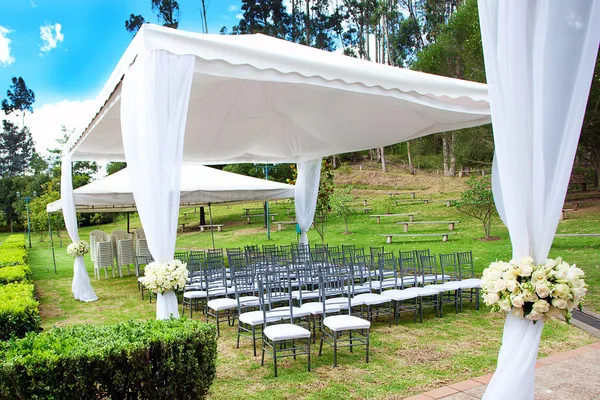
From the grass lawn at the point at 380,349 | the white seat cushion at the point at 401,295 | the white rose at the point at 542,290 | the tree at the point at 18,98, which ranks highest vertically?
the tree at the point at 18,98

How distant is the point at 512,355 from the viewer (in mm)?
2496

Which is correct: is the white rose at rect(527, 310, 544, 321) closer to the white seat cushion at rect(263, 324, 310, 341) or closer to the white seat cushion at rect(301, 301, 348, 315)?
the white seat cushion at rect(263, 324, 310, 341)

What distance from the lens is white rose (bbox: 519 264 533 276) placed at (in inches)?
94.9

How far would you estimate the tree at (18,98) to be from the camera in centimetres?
6300

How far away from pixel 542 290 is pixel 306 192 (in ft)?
29.6

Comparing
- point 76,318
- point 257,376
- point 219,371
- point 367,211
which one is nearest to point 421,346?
point 257,376

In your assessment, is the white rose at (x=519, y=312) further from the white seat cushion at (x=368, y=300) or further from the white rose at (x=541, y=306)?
the white seat cushion at (x=368, y=300)

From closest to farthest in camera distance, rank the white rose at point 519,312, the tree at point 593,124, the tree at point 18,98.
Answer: the white rose at point 519,312 < the tree at point 593,124 < the tree at point 18,98

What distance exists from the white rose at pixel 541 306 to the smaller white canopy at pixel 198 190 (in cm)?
785

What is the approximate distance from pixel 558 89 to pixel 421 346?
3.51 meters

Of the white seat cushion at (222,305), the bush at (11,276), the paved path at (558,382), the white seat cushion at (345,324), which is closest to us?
the paved path at (558,382)

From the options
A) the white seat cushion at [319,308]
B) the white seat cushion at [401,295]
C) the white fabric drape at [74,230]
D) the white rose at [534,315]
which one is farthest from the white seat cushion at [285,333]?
the white fabric drape at [74,230]

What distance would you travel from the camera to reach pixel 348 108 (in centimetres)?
738

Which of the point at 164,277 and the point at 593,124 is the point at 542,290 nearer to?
the point at 164,277
